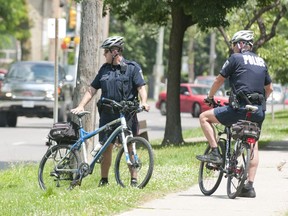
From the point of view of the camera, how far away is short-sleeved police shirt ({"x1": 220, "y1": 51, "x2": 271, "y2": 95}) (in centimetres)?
1307

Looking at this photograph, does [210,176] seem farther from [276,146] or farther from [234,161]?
[276,146]

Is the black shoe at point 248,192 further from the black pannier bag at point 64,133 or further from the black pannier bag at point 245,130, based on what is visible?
the black pannier bag at point 64,133

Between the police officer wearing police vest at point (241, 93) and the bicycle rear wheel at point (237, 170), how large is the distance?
148 mm

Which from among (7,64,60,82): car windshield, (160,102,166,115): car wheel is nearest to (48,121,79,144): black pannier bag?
(7,64,60,82): car windshield

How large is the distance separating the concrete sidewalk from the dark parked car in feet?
56.8

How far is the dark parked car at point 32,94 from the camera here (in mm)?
32188

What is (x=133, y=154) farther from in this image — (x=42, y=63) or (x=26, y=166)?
(x=42, y=63)

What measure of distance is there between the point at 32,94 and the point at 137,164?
19.0 m

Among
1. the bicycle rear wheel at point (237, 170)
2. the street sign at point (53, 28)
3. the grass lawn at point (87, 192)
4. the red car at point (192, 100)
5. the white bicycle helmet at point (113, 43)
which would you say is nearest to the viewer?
the grass lawn at point (87, 192)

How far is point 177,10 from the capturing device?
80.4 feet

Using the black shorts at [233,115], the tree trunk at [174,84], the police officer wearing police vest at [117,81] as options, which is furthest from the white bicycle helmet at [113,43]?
the tree trunk at [174,84]

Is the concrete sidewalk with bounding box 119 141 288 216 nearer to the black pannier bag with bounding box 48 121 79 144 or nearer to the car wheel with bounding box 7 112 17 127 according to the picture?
the black pannier bag with bounding box 48 121 79 144

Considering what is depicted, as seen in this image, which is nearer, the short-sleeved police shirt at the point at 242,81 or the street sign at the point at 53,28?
the short-sleeved police shirt at the point at 242,81

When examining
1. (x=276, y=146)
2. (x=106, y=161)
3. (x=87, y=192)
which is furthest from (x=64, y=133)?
(x=276, y=146)
